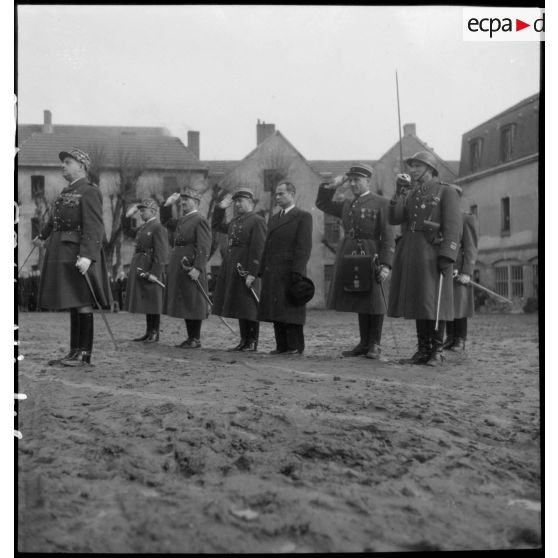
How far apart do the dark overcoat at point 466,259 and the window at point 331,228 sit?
50.2 inches

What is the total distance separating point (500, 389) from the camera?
4.34 metres

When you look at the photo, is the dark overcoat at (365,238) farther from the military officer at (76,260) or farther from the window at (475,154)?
the military officer at (76,260)

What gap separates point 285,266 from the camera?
6.77m

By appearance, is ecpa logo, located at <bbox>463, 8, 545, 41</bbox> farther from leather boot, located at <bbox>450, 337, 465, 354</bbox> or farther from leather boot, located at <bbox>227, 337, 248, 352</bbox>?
leather boot, located at <bbox>227, 337, 248, 352</bbox>

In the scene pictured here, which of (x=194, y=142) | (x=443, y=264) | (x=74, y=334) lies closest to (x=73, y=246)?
(x=74, y=334)

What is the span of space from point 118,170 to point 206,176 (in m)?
0.93

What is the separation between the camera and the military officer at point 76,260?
507 centimetres

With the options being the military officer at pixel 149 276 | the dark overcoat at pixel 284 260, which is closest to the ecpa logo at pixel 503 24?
the dark overcoat at pixel 284 260

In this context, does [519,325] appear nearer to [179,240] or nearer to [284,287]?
[284,287]

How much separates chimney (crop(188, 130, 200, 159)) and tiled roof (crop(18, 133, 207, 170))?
6cm

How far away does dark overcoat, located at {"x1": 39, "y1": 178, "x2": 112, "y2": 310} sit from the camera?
5074 millimetres

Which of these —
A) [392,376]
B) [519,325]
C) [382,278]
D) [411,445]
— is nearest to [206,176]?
[382,278]

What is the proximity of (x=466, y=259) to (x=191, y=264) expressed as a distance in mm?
3076

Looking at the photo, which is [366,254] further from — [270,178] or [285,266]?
[270,178]
